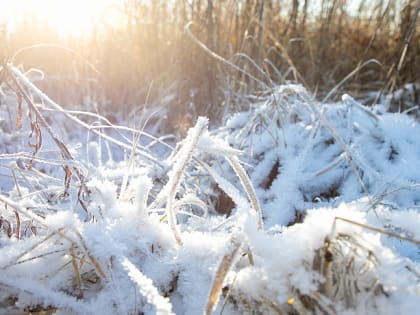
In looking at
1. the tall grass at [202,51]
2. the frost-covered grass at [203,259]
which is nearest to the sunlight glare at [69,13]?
the tall grass at [202,51]

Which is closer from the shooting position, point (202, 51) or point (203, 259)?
point (203, 259)

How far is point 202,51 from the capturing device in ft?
8.71

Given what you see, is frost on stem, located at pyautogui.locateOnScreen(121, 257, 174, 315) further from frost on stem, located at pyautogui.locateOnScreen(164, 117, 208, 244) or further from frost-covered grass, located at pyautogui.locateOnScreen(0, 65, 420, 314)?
frost on stem, located at pyautogui.locateOnScreen(164, 117, 208, 244)

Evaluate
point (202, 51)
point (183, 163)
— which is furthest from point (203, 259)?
point (202, 51)

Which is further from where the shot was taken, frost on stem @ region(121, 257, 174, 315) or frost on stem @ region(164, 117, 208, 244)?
frost on stem @ region(164, 117, 208, 244)

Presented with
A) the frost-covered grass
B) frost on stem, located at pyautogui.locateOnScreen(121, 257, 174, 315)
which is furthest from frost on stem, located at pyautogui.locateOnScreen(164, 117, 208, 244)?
frost on stem, located at pyautogui.locateOnScreen(121, 257, 174, 315)

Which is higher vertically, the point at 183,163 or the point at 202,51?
the point at 183,163

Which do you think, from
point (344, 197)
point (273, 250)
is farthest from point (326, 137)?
point (273, 250)

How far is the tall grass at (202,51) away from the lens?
266cm

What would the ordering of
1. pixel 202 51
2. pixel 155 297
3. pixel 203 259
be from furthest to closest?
1. pixel 202 51
2. pixel 203 259
3. pixel 155 297

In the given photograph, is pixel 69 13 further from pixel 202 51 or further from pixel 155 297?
pixel 155 297

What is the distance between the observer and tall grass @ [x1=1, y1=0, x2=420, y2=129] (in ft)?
8.72

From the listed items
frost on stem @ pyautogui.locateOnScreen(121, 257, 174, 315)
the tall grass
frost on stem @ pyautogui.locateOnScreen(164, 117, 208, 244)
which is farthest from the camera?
the tall grass

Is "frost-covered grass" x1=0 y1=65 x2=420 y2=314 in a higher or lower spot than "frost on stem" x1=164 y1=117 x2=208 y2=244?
lower
